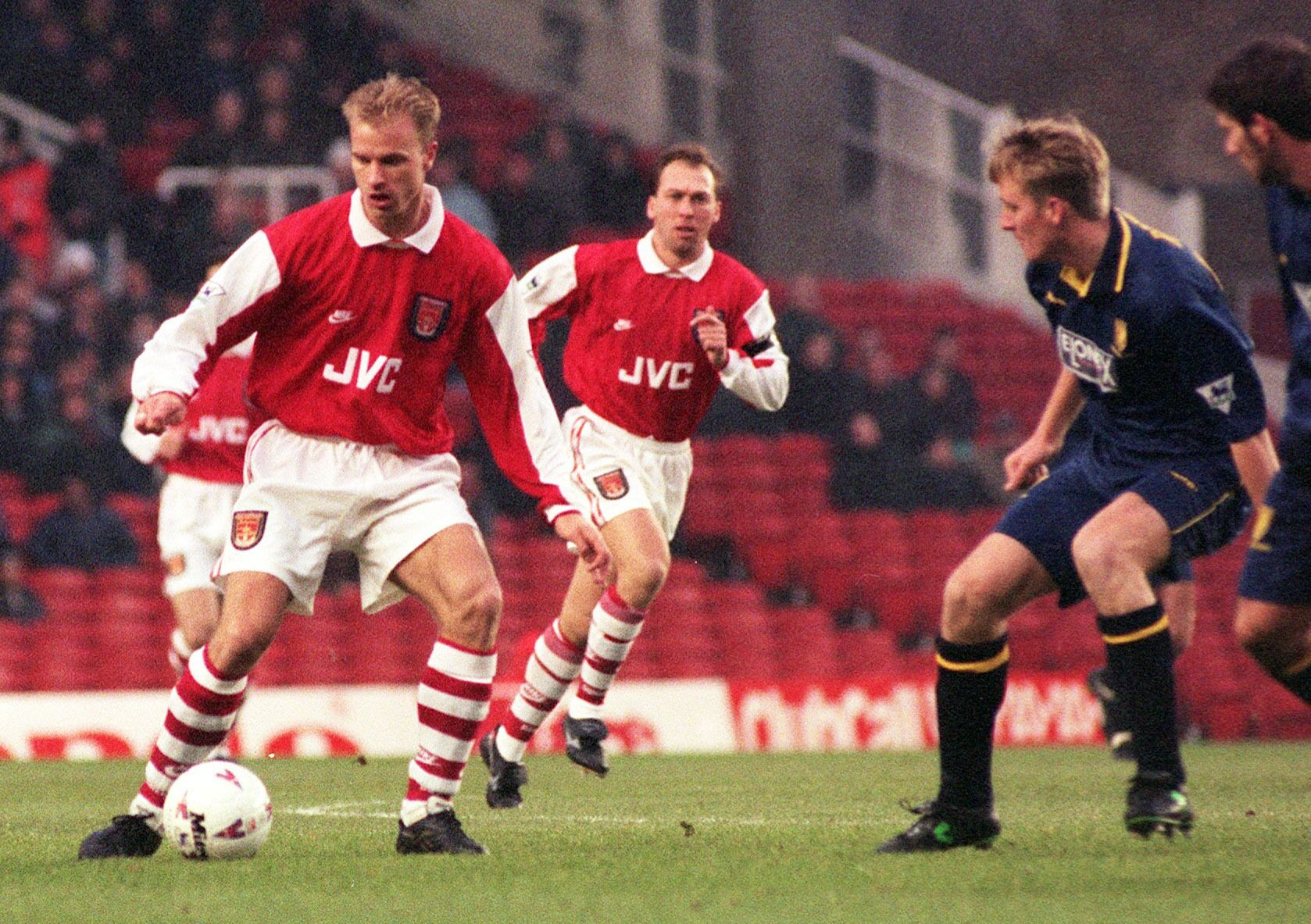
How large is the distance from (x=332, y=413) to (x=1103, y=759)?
252 inches

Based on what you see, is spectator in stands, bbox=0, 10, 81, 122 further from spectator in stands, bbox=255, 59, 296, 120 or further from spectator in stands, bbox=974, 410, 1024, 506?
spectator in stands, bbox=974, 410, 1024, 506

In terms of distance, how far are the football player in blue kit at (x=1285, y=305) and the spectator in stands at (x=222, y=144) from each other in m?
12.8

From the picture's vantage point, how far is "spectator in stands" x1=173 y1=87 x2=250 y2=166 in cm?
1659

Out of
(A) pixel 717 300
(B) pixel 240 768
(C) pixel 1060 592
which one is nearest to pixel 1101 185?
(C) pixel 1060 592

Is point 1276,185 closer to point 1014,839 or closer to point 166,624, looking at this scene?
point 1014,839

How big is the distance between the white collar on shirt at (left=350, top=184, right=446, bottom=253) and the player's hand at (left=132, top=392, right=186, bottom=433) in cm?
79

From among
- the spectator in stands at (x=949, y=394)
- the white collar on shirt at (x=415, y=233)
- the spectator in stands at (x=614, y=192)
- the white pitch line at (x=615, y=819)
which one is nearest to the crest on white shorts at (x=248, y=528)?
the white collar on shirt at (x=415, y=233)

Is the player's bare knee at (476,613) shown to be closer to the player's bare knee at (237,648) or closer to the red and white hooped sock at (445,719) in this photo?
the red and white hooped sock at (445,719)

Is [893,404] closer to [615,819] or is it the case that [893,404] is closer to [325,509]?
[615,819]

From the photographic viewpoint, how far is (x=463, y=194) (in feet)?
54.7

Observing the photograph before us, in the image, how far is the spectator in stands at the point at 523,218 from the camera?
17.4 metres

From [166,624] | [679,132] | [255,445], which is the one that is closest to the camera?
[255,445]

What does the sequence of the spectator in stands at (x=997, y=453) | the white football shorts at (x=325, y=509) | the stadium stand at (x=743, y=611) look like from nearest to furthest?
the white football shorts at (x=325, y=509) → the stadium stand at (x=743, y=611) → the spectator in stands at (x=997, y=453)

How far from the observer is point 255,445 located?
5.66m
